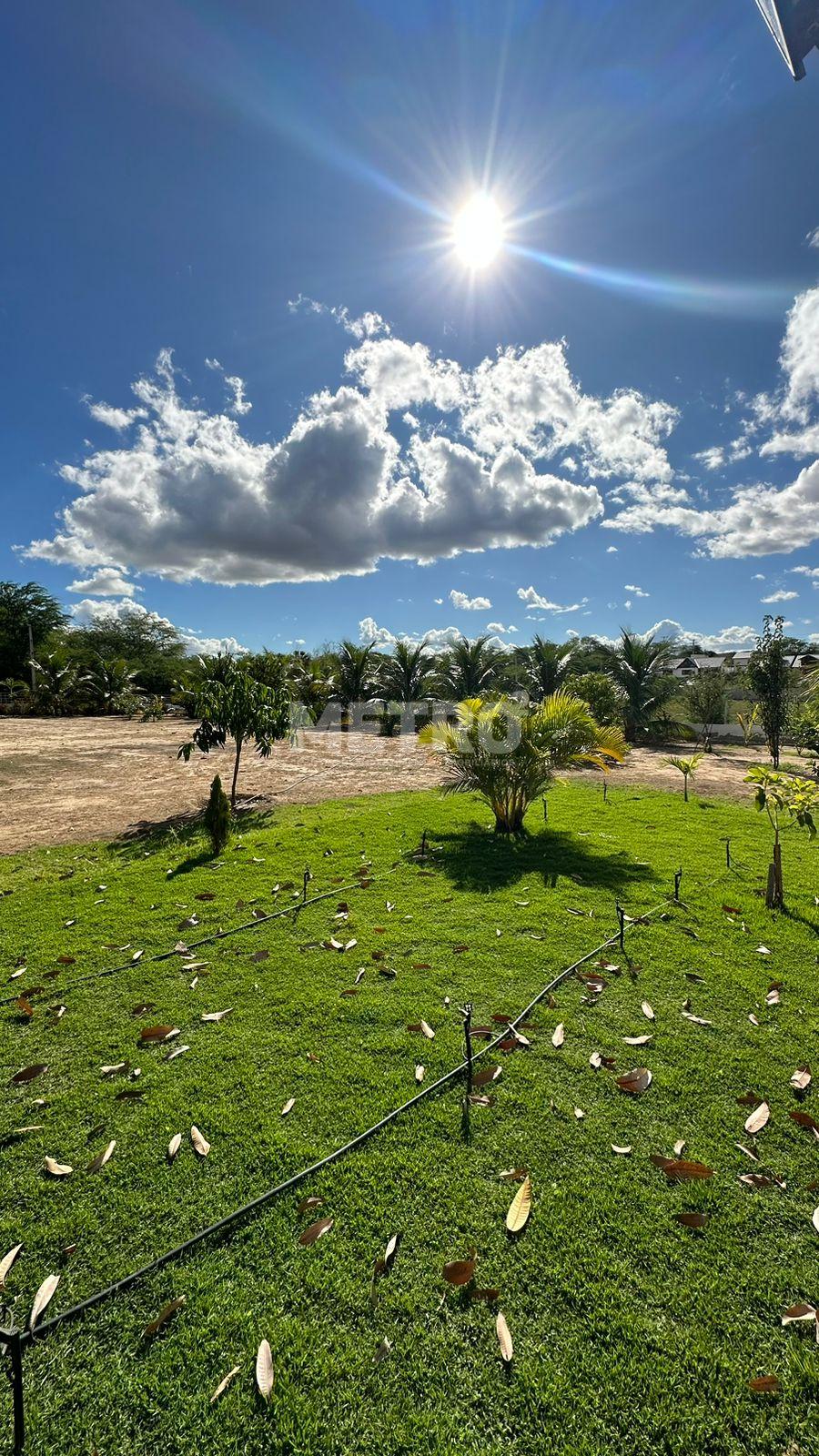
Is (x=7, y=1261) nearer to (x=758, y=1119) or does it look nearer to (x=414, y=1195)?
(x=414, y=1195)

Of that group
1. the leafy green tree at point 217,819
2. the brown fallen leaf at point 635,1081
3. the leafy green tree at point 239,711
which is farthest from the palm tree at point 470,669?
the brown fallen leaf at point 635,1081

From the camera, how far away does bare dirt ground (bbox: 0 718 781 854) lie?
8.14 metres

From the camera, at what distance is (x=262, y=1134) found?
2332mm

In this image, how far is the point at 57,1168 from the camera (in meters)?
2.19

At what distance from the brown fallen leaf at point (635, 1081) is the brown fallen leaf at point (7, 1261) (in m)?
2.44

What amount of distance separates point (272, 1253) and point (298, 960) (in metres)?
2.01

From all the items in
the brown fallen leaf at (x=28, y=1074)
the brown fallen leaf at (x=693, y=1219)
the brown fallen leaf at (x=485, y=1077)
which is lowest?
the brown fallen leaf at (x=28, y=1074)

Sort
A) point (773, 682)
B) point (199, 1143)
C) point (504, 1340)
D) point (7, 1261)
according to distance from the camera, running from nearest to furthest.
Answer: point (504, 1340) → point (7, 1261) → point (199, 1143) → point (773, 682)

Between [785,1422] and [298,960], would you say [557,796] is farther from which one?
[785,1422]

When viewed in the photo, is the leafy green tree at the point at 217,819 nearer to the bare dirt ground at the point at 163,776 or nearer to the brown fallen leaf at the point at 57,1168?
the bare dirt ground at the point at 163,776

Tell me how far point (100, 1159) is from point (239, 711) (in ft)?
23.2

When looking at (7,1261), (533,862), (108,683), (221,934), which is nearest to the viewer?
(7,1261)

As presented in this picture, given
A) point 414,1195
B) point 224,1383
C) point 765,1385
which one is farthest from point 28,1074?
point 765,1385

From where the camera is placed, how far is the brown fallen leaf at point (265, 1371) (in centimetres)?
149
